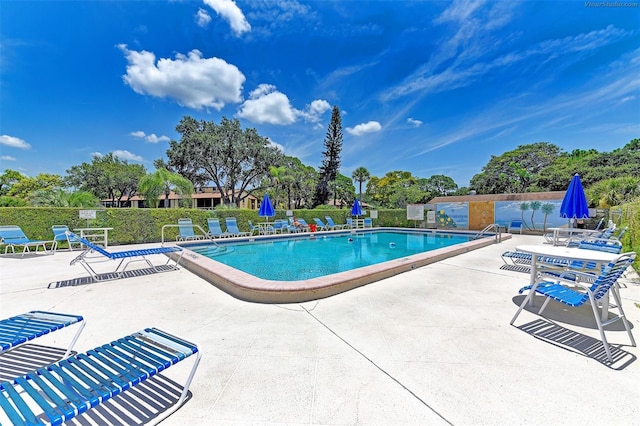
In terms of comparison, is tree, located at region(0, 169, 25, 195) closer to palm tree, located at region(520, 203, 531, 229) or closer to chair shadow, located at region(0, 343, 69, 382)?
chair shadow, located at region(0, 343, 69, 382)

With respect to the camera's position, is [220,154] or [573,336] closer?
[573,336]

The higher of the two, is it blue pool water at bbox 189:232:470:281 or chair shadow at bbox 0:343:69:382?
chair shadow at bbox 0:343:69:382

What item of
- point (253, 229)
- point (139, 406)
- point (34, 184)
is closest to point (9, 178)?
point (34, 184)

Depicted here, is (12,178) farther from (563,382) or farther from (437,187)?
(437,187)

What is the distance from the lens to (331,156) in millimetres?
31766

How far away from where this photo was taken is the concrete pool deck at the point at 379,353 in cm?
187

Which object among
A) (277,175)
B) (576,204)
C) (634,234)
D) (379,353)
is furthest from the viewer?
(277,175)

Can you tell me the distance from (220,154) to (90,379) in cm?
2700

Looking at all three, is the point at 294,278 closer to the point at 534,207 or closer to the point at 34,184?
the point at 534,207

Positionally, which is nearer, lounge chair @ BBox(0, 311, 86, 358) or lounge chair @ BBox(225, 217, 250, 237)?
lounge chair @ BBox(0, 311, 86, 358)

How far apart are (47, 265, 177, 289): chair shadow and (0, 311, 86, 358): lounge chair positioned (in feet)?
10.8

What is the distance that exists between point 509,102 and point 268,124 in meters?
21.7

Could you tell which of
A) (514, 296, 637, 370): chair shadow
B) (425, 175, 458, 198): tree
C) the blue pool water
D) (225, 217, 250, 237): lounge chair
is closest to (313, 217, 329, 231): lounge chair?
the blue pool water

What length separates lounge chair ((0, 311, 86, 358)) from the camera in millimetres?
2010
